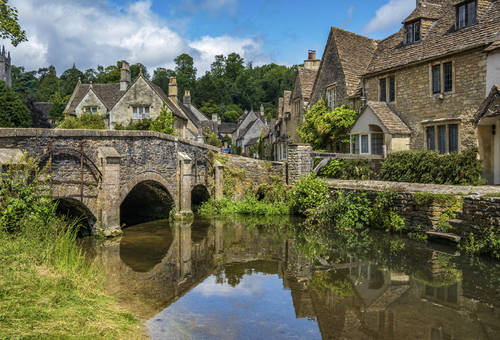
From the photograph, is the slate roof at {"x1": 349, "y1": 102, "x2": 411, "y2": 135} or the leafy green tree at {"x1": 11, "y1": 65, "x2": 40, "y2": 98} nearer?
the slate roof at {"x1": 349, "y1": 102, "x2": 411, "y2": 135}

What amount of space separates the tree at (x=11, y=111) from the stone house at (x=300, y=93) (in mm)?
20934

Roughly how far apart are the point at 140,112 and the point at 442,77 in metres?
26.5

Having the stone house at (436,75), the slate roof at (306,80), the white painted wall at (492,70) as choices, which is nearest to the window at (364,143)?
the stone house at (436,75)

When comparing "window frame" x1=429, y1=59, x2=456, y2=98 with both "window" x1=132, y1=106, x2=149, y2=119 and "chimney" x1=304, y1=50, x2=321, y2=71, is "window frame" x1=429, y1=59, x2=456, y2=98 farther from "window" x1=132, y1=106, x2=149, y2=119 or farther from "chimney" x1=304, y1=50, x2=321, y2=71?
"window" x1=132, y1=106, x2=149, y2=119

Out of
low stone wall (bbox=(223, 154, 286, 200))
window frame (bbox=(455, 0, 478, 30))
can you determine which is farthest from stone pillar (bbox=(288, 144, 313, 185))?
window frame (bbox=(455, 0, 478, 30))

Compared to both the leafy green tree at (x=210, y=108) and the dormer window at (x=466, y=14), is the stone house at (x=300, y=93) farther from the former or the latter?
the leafy green tree at (x=210, y=108)

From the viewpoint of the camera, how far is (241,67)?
118m

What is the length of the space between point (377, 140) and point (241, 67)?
103 meters

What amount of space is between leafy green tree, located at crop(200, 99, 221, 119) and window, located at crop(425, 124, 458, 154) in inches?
2835

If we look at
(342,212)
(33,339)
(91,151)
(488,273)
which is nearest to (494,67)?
(342,212)

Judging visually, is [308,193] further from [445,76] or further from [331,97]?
[331,97]

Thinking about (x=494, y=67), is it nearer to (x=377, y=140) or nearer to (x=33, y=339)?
(x=377, y=140)

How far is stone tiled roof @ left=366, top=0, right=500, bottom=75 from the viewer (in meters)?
15.7

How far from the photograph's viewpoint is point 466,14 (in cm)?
1705
